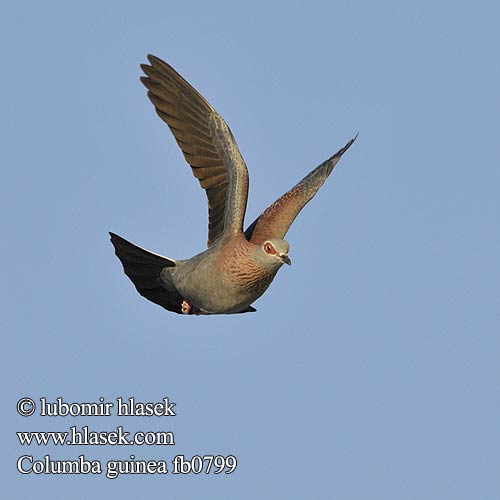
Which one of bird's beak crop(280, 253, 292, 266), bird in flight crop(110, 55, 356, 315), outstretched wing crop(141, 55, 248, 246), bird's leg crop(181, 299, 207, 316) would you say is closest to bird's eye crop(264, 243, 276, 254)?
bird in flight crop(110, 55, 356, 315)

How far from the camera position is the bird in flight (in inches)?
702

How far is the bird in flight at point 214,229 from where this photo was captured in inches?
702

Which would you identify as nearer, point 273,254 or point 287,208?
point 273,254

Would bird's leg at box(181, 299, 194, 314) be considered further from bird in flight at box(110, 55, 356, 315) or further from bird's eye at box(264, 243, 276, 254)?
bird's eye at box(264, 243, 276, 254)

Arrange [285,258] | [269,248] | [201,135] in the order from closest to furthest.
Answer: [285,258] < [269,248] < [201,135]

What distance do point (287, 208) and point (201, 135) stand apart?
1.65 metres

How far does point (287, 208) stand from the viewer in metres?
19.5

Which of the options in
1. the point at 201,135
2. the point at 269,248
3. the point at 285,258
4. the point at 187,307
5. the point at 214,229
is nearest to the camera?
the point at 285,258

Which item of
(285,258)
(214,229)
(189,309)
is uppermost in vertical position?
(214,229)

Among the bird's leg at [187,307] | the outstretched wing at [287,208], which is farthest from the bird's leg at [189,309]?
the outstretched wing at [287,208]

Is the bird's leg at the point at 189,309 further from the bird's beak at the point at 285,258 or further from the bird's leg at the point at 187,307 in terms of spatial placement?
the bird's beak at the point at 285,258

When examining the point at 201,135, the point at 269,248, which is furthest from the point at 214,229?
the point at 269,248

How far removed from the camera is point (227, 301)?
18031 millimetres

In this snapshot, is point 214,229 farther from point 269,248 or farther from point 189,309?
point 269,248
